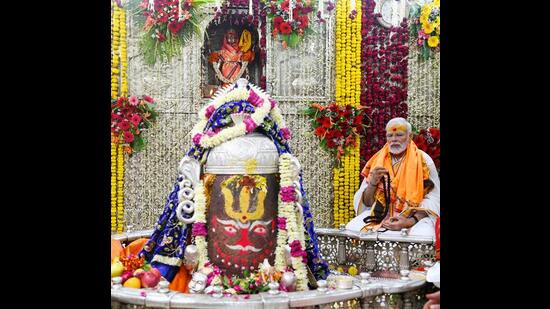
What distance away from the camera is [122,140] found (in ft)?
22.9

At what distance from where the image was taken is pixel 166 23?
6980mm

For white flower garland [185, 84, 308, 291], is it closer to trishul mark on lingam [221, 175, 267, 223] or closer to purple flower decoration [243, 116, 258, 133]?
purple flower decoration [243, 116, 258, 133]

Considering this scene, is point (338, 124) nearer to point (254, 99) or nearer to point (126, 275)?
point (254, 99)

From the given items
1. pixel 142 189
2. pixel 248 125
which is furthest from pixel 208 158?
pixel 142 189

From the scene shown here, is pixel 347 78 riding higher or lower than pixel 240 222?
higher

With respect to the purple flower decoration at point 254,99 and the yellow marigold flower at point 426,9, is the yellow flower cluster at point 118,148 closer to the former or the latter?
the purple flower decoration at point 254,99

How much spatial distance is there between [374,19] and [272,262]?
4383 mm

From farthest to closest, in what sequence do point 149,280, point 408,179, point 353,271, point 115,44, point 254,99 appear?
1. point 115,44
2. point 408,179
3. point 353,271
4. point 254,99
5. point 149,280

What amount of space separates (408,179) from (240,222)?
117 inches

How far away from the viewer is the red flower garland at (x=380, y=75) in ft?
23.7

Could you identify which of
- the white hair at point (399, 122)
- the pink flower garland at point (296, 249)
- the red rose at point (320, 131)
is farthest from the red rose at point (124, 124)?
the pink flower garland at point (296, 249)

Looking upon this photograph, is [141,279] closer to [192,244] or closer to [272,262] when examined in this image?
[192,244]

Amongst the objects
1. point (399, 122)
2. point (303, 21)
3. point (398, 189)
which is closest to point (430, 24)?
point (399, 122)

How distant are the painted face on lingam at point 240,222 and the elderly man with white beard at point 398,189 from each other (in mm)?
2285
